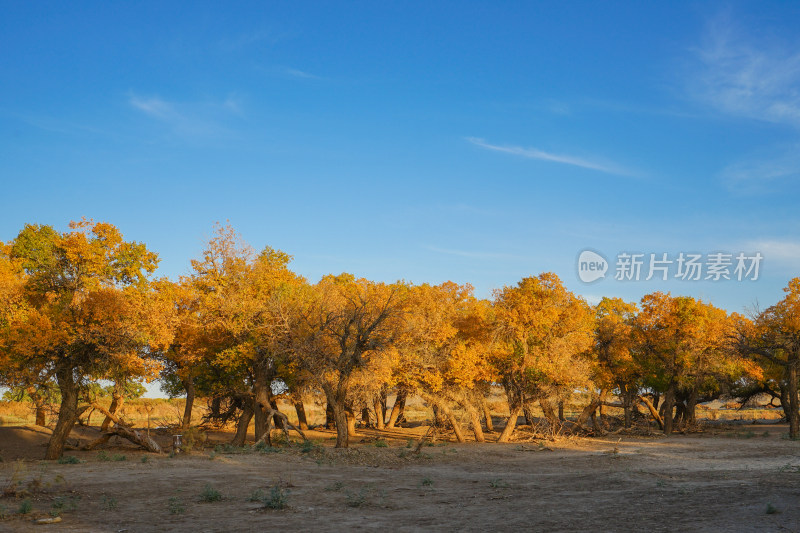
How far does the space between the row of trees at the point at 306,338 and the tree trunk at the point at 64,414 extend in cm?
7

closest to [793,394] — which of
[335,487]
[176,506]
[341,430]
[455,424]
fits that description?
[455,424]

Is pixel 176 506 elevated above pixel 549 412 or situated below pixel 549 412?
above

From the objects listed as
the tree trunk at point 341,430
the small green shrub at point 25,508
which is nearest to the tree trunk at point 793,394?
the tree trunk at point 341,430

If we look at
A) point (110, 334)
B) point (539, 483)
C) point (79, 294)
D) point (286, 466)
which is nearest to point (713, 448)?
point (539, 483)

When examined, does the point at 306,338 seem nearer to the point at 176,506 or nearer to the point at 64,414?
the point at 64,414

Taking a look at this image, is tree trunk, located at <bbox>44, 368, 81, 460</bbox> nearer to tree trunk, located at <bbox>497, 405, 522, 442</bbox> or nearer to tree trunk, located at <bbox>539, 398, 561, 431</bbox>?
tree trunk, located at <bbox>497, 405, 522, 442</bbox>

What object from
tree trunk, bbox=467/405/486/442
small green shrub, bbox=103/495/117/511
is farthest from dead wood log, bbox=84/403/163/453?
tree trunk, bbox=467/405/486/442

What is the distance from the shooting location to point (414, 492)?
17656mm

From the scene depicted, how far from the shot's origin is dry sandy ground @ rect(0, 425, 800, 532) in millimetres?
12219

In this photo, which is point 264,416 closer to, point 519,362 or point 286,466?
point 286,466

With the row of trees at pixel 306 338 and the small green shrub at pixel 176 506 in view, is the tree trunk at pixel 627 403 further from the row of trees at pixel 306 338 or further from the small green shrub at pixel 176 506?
the small green shrub at pixel 176 506

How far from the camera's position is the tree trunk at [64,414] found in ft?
86.6

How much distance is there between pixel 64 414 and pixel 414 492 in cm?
1878

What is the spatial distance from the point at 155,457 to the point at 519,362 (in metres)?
22.0
